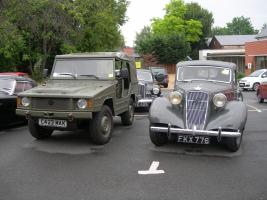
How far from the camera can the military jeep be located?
914 centimetres

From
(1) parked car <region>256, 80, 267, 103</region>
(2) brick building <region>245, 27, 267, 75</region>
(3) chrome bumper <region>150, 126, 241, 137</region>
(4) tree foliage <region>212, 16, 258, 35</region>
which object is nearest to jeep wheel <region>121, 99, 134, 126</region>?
(3) chrome bumper <region>150, 126, 241, 137</region>

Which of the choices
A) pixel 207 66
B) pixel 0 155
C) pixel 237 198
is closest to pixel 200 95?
pixel 207 66

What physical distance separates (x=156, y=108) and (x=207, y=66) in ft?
7.08

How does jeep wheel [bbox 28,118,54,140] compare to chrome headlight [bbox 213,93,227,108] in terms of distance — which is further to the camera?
jeep wheel [bbox 28,118,54,140]

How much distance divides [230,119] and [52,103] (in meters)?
3.70

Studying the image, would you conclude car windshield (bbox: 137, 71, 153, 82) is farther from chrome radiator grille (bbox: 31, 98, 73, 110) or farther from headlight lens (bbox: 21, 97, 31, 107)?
chrome radiator grille (bbox: 31, 98, 73, 110)

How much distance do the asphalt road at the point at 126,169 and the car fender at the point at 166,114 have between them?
0.64 meters

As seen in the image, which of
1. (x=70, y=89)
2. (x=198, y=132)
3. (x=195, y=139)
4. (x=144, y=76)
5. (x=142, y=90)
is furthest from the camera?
(x=144, y=76)

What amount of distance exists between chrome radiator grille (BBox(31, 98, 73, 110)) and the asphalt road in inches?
34.7

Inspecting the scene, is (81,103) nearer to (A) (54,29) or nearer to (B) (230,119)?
(B) (230,119)

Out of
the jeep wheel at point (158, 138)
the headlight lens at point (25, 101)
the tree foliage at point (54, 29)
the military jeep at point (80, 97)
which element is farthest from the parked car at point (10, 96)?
the tree foliage at point (54, 29)

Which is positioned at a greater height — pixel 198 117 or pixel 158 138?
pixel 198 117

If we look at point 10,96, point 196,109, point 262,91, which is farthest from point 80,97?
point 262,91

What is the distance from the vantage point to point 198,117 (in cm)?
898
